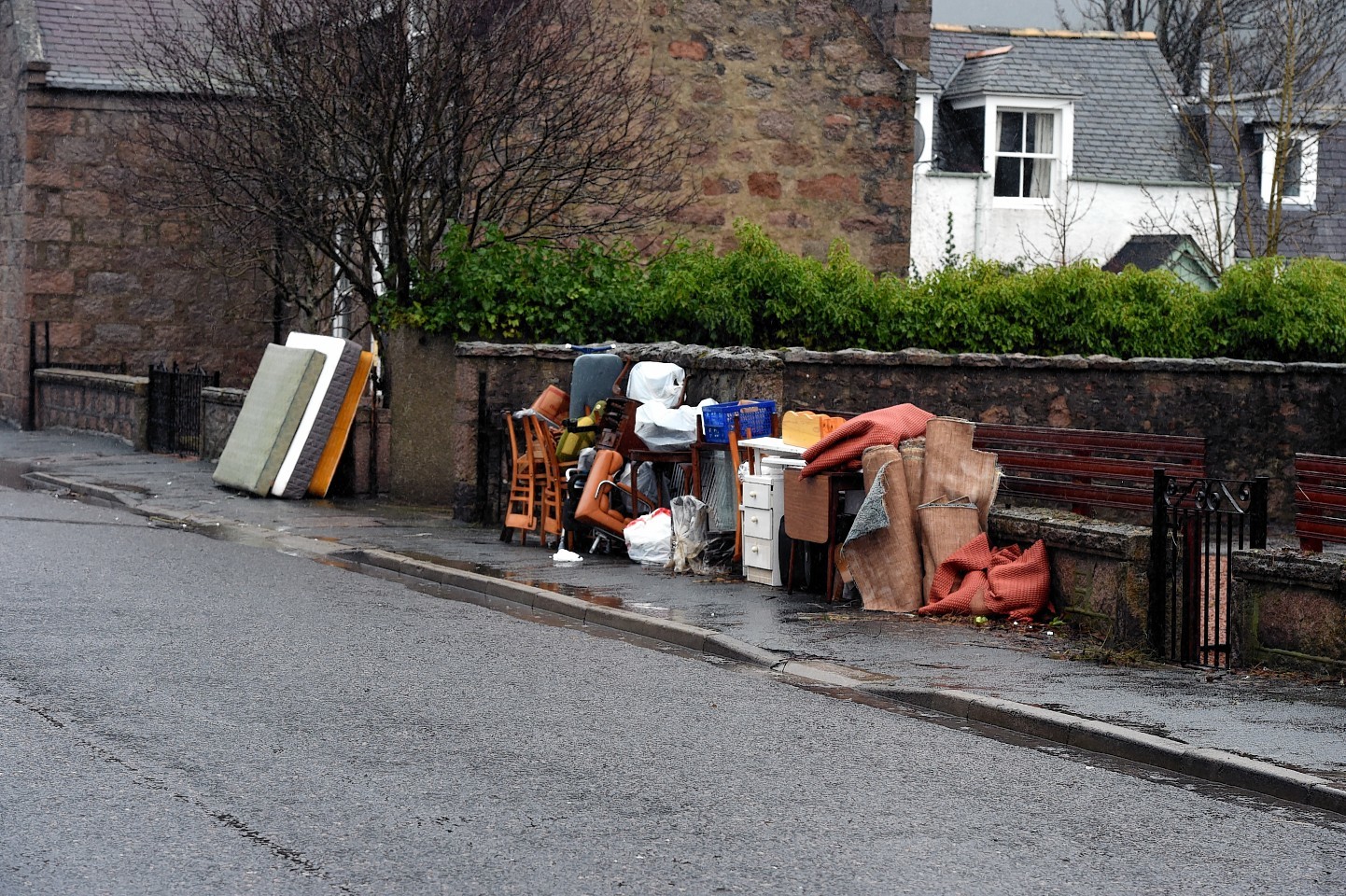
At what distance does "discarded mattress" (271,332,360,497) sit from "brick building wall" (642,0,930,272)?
4.87 metres

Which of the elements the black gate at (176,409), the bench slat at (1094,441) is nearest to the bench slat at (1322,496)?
the bench slat at (1094,441)

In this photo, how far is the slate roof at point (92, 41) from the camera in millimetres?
26906

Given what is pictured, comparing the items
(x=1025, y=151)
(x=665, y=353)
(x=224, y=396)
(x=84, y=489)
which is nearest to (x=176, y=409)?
(x=224, y=396)

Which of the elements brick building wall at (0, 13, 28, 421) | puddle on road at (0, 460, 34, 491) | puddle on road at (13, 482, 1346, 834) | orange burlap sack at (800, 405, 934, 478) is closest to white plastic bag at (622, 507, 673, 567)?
puddle on road at (13, 482, 1346, 834)

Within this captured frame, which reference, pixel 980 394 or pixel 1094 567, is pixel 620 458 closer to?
pixel 980 394

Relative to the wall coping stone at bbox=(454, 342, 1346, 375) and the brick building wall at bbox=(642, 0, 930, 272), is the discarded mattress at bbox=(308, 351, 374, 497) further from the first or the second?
the brick building wall at bbox=(642, 0, 930, 272)

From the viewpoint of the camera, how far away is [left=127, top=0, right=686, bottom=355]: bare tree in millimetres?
17188

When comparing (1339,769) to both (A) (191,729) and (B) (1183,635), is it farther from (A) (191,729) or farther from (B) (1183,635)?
(A) (191,729)

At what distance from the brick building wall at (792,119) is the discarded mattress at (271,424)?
518 centimetres

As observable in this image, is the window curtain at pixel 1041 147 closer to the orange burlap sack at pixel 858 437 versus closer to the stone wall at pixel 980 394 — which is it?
the stone wall at pixel 980 394

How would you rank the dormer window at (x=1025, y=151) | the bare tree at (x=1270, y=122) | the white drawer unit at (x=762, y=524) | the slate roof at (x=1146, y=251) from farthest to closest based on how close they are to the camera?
1. the dormer window at (x=1025, y=151)
2. the slate roof at (x=1146, y=251)
3. the bare tree at (x=1270, y=122)
4. the white drawer unit at (x=762, y=524)

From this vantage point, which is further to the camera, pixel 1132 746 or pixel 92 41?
pixel 92 41

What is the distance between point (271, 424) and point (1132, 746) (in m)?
12.5

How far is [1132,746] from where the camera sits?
7578mm
